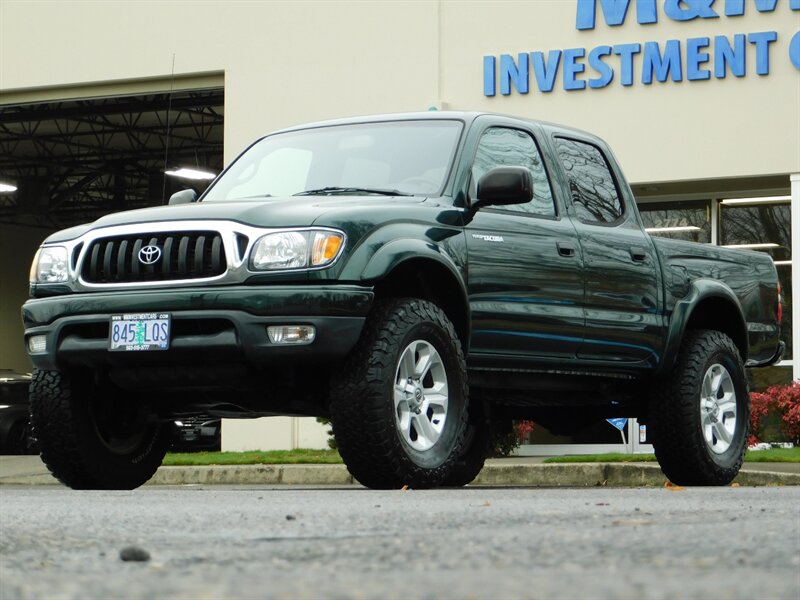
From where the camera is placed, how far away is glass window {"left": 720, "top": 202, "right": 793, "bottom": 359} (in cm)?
1823

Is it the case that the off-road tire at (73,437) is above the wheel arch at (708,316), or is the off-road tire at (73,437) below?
below

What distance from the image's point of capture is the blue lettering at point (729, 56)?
17.5 metres

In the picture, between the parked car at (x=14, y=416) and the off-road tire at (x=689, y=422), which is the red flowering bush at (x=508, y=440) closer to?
the off-road tire at (x=689, y=422)

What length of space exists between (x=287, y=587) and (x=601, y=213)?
613cm

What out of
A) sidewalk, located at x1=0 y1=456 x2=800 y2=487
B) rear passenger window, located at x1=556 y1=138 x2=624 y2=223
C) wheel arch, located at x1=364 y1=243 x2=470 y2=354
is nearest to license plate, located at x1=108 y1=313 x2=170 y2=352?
wheel arch, located at x1=364 y1=243 x2=470 y2=354

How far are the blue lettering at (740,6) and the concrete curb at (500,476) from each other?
7164 millimetres

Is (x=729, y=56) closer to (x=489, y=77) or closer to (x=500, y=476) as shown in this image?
(x=489, y=77)

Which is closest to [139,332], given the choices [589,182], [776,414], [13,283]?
[589,182]

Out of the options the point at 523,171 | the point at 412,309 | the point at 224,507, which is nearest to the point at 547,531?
the point at 224,507

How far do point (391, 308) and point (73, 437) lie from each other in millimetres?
1739

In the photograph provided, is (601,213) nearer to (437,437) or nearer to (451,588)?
(437,437)

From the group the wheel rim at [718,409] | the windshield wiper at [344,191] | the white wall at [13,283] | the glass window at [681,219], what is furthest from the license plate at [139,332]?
the white wall at [13,283]

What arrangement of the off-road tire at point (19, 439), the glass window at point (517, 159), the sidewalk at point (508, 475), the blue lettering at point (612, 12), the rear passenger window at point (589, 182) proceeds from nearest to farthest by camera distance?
the glass window at point (517, 159)
the rear passenger window at point (589, 182)
the sidewalk at point (508, 475)
the blue lettering at point (612, 12)
the off-road tire at point (19, 439)

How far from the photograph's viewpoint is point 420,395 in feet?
23.2
